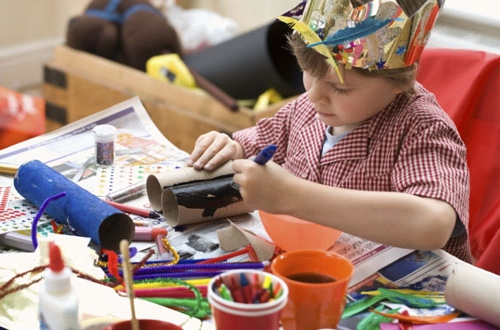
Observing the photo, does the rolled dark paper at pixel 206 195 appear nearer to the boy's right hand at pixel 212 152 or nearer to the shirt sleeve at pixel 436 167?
the boy's right hand at pixel 212 152

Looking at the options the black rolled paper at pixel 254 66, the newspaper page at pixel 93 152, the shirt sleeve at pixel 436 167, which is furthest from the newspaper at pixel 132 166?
the black rolled paper at pixel 254 66

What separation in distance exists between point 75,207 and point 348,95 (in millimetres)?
437

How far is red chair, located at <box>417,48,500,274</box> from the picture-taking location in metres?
1.38

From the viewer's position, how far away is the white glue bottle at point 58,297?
0.77 meters

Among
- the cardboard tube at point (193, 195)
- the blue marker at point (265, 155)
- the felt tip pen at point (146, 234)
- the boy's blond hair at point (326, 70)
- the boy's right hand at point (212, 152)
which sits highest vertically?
the boy's blond hair at point (326, 70)

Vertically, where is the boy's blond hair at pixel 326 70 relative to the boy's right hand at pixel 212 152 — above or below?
above

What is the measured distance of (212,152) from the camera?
4.22 ft

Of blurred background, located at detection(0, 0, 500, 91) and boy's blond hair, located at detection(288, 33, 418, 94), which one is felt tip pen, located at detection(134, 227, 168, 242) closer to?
boy's blond hair, located at detection(288, 33, 418, 94)

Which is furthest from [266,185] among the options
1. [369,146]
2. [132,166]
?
[132,166]

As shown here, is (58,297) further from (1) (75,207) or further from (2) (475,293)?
(2) (475,293)

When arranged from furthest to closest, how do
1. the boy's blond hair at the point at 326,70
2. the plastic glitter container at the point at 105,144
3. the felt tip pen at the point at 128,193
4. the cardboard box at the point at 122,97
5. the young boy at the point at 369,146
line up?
the cardboard box at the point at 122,97 → the plastic glitter container at the point at 105,144 → the felt tip pen at the point at 128,193 → the boy's blond hair at the point at 326,70 → the young boy at the point at 369,146

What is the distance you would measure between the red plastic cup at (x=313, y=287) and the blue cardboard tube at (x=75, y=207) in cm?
30

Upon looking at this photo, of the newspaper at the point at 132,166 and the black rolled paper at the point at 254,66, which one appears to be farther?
the black rolled paper at the point at 254,66

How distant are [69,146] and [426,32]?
0.67m
